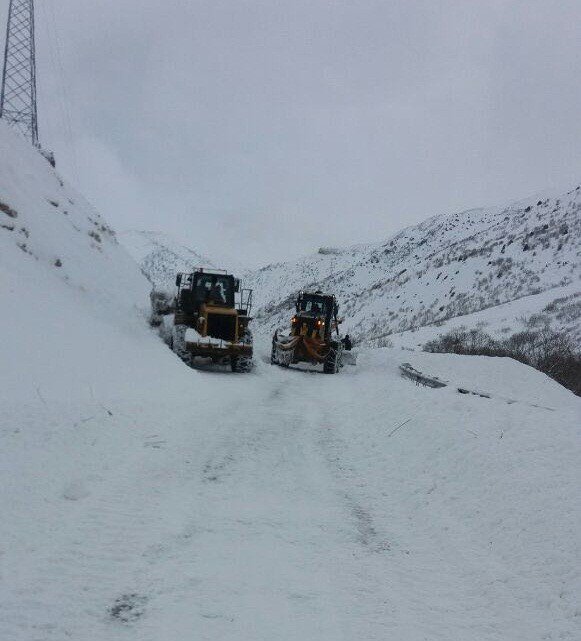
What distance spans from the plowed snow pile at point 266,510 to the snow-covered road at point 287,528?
0.06 feet

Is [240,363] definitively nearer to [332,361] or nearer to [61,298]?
[332,361]

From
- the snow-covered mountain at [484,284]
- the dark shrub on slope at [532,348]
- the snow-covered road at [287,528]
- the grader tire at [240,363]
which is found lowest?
the snow-covered road at [287,528]

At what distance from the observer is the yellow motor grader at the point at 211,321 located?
16406 millimetres

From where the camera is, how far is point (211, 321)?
17.0 meters

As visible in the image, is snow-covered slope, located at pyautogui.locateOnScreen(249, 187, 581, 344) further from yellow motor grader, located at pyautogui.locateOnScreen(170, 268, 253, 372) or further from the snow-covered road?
the snow-covered road

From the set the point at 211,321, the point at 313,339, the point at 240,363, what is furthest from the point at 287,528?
the point at 313,339

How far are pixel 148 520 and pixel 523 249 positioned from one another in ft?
141

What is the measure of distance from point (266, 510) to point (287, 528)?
0.45 metres

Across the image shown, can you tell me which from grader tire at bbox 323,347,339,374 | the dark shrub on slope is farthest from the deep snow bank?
the dark shrub on slope

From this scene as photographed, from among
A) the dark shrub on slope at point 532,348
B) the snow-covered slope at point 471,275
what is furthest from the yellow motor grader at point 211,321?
the snow-covered slope at point 471,275

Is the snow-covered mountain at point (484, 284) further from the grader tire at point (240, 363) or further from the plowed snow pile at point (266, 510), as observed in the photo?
the plowed snow pile at point (266, 510)

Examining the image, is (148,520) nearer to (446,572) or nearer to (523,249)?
(446,572)

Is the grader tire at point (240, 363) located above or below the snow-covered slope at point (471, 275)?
below

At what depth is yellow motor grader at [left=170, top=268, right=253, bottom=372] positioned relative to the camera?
16.4m
